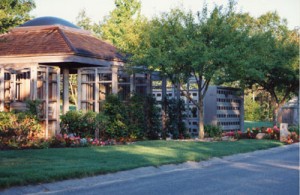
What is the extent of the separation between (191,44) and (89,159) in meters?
8.51

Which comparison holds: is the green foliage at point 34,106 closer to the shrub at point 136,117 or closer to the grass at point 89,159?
the grass at point 89,159

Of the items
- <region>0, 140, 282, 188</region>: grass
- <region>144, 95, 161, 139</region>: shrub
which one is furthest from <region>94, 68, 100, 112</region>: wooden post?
<region>0, 140, 282, 188</region>: grass

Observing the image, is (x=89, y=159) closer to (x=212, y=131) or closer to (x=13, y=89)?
(x=13, y=89)

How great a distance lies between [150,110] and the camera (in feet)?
72.6

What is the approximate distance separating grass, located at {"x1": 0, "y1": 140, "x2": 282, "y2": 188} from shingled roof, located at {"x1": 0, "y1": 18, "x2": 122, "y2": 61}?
6407mm

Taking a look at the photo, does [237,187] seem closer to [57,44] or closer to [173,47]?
[173,47]

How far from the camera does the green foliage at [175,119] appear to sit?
2336 centimetres

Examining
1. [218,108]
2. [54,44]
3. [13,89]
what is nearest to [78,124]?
[13,89]

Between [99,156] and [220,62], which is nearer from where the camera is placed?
[99,156]

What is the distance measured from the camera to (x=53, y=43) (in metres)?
21.9

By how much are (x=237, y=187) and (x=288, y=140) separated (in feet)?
43.1

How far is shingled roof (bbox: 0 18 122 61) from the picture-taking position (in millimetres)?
21266

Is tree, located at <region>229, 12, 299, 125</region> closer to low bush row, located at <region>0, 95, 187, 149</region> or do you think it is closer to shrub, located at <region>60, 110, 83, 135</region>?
low bush row, located at <region>0, 95, 187, 149</region>

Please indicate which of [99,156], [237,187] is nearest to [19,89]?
Result: [99,156]
